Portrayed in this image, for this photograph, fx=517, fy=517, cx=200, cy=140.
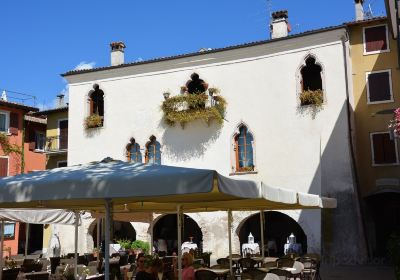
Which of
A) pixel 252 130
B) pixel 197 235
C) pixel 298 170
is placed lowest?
pixel 197 235

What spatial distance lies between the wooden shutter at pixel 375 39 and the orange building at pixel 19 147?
19.0 meters

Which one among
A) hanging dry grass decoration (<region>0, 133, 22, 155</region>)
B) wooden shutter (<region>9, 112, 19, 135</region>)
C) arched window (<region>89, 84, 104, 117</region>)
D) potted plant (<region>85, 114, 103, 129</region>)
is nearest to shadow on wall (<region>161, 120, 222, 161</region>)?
potted plant (<region>85, 114, 103, 129</region>)

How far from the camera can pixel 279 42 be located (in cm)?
2044

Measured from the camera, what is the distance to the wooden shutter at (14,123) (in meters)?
29.2

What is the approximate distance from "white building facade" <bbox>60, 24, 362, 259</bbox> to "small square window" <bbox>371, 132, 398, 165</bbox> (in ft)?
6.20

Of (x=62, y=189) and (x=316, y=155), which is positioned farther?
(x=316, y=155)

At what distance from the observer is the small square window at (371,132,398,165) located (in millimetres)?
19625

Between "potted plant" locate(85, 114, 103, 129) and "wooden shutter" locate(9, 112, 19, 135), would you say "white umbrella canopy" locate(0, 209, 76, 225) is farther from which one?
"wooden shutter" locate(9, 112, 19, 135)

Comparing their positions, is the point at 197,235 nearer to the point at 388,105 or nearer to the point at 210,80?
the point at 210,80

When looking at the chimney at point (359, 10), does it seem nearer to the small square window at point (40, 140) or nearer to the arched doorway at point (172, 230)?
the arched doorway at point (172, 230)

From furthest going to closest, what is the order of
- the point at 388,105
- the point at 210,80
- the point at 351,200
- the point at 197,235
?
the point at 197,235 < the point at 210,80 < the point at 388,105 < the point at 351,200

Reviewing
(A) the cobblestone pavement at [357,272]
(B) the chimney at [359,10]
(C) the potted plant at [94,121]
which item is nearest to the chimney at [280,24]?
(B) the chimney at [359,10]

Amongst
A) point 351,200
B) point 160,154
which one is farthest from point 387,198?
point 160,154

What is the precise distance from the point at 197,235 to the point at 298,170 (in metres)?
7.55
